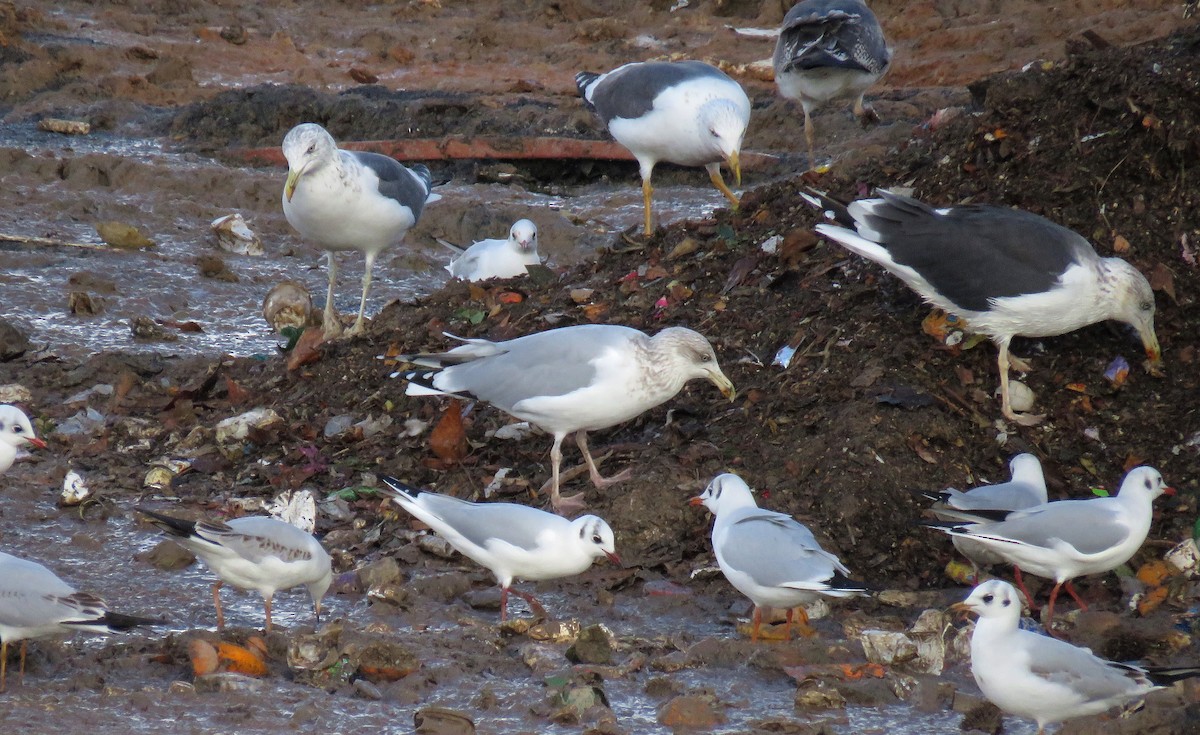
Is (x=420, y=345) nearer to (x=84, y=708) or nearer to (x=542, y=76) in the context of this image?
(x=84, y=708)

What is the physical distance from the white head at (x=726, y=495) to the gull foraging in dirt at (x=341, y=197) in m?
3.26

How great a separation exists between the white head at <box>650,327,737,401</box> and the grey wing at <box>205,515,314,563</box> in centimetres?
171

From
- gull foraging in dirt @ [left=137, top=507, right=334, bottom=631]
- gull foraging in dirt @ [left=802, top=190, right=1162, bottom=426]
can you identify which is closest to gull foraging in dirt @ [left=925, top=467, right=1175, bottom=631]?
gull foraging in dirt @ [left=802, top=190, right=1162, bottom=426]

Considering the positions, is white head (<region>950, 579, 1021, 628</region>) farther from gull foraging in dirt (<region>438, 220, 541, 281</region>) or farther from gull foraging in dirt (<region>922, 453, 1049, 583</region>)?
gull foraging in dirt (<region>438, 220, 541, 281</region>)

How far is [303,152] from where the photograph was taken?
25.3 feet

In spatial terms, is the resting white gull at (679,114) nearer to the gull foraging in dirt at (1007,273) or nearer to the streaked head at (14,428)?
the gull foraging in dirt at (1007,273)

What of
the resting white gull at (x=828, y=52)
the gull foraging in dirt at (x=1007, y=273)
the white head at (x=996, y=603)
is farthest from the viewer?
the resting white gull at (x=828, y=52)

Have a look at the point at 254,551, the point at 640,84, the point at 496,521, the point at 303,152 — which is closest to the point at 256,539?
the point at 254,551

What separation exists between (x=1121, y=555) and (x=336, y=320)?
16.7ft

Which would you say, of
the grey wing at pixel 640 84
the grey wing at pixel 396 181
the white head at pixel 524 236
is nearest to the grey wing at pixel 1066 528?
the grey wing at pixel 640 84

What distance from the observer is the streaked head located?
5547 mm

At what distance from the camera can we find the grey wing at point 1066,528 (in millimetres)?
4727

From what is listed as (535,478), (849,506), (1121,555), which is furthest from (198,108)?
(1121,555)

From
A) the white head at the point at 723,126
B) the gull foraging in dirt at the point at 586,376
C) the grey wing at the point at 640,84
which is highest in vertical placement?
the grey wing at the point at 640,84
